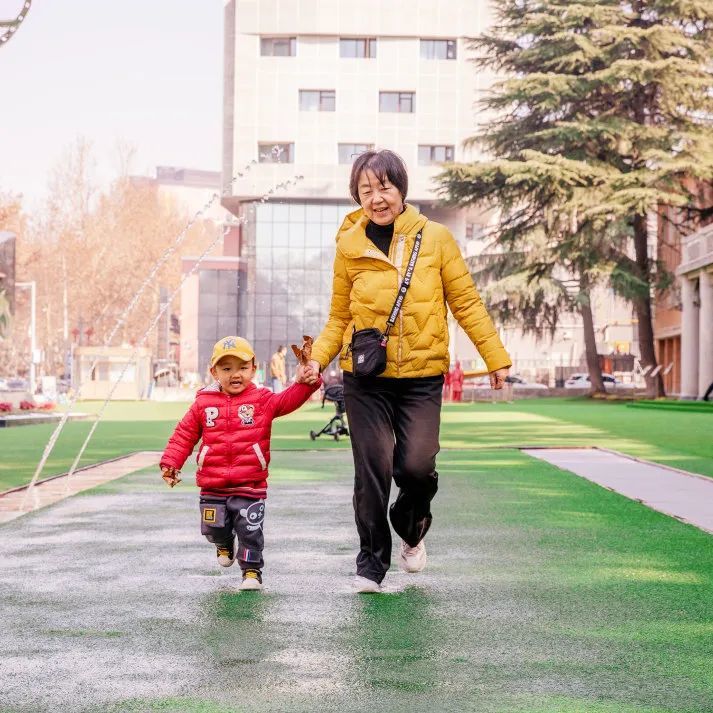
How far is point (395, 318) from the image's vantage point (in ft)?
19.8

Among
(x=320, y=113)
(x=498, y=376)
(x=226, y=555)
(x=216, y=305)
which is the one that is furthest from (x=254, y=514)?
(x=216, y=305)

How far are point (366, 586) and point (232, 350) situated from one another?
4.20 feet

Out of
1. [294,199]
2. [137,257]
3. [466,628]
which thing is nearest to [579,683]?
[466,628]

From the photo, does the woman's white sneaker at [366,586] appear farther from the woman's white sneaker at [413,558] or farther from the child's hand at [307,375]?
the child's hand at [307,375]

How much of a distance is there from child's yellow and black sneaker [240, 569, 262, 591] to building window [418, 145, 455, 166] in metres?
71.0

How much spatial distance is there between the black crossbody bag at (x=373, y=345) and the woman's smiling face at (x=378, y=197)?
0.96 ft

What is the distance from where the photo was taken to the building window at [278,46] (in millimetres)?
75812

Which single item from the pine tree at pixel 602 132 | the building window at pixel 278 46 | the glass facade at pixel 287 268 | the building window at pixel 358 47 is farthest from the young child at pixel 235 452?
the building window at pixel 358 47

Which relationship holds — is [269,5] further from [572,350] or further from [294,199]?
[572,350]

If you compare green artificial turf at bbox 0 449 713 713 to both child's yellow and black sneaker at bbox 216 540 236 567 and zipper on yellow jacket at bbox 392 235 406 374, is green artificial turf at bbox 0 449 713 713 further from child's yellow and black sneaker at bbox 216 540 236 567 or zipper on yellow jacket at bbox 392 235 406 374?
zipper on yellow jacket at bbox 392 235 406 374

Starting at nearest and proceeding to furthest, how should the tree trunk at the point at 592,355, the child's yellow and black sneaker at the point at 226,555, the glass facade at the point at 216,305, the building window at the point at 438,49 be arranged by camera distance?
1. the child's yellow and black sneaker at the point at 226,555
2. the tree trunk at the point at 592,355
3. the building window at the point at 438,49
4. the glass facade at the point at 216,305

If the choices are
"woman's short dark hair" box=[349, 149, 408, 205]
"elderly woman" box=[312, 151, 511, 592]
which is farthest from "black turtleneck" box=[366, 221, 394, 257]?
"woman's short dark hair" box=[349, 149, 408, 205]

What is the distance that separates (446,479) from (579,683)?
8.67 meters

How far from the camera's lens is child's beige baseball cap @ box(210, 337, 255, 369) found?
609 cm
